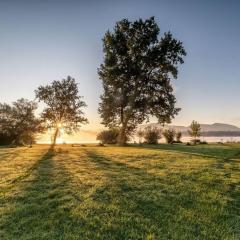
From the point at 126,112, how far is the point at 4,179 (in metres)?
31.9

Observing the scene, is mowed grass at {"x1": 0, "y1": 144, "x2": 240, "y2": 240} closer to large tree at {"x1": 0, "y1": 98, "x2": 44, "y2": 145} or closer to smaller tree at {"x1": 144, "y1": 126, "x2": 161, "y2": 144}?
smaller tree at {"x1": 144, "y1": 126, "x2": 161, "y2": 144}

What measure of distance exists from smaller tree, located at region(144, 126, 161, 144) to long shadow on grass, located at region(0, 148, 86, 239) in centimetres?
4776

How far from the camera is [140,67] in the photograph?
42.8 metres

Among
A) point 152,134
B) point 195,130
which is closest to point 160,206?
point 152,134

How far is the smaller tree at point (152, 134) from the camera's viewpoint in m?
59.7

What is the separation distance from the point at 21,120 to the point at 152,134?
129ft

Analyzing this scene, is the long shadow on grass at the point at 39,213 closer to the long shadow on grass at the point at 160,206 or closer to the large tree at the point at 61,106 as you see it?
the long shadow on grass at the point at 160,206

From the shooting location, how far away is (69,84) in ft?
203

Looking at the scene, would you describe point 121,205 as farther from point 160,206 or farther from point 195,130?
point 195,130

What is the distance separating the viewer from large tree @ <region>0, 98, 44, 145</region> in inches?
2953

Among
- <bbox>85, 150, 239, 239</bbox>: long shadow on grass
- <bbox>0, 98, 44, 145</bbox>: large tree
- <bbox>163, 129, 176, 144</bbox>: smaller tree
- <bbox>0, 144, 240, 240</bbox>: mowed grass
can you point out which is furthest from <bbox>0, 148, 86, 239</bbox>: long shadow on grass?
<bbox>0, 98, 44, 145</bbox>: large tree

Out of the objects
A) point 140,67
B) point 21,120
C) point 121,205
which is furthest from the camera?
point 21,120

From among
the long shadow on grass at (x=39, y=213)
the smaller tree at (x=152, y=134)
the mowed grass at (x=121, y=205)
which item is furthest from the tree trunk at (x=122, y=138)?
the long shadow on grass at (x=39, y=213)

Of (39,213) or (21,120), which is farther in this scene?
(21,120)
